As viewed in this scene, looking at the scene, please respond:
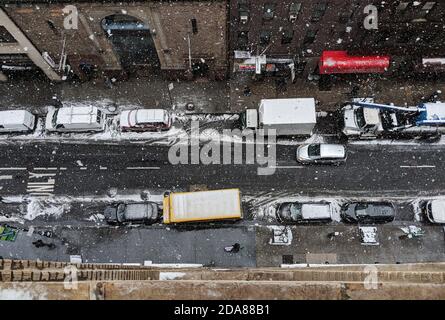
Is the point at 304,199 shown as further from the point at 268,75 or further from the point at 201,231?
the point at 268,75

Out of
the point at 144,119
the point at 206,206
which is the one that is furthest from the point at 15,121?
the point at 206,206

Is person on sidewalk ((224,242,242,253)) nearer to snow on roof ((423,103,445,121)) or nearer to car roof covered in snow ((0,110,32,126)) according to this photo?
snow on roof ((423,103,445,121))

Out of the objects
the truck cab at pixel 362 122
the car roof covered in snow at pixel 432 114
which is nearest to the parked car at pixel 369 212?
the truck cab at pixel 362 122

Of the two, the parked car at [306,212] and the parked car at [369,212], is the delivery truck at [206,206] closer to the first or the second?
the parked car at [306,212]

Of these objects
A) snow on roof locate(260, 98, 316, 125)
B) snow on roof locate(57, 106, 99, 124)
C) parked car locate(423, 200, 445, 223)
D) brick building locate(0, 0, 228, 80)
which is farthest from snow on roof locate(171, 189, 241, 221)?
parked car locate(423, 200, 445, 223)

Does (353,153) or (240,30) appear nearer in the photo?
(240,30)
